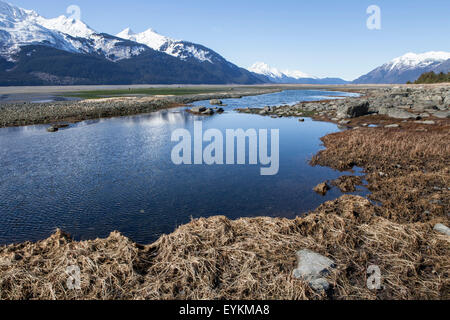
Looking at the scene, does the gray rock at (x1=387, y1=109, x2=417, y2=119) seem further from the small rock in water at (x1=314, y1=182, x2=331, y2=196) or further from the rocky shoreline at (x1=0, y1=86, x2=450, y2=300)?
the rocky shoreline at (x1=0, y1=86, x2=450, y2=300)

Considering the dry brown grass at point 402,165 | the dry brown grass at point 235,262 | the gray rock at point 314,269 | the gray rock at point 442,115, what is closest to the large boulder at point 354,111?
the gray rock at point 442,115

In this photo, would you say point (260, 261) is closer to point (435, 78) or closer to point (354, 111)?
point (354, 111)

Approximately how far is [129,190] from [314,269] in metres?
12.5

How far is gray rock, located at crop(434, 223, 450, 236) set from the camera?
9398 mm

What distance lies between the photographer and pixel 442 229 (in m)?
9.65

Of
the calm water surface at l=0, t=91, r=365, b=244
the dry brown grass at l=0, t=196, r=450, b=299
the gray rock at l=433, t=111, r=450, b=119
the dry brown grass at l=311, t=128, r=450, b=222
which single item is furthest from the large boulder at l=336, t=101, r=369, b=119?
the dry brown grass at l=0, t=196, r=450, b=299

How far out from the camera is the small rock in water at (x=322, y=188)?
15.6 metres

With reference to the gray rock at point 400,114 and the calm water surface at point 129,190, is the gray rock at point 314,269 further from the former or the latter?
the gray rock at point 400,114

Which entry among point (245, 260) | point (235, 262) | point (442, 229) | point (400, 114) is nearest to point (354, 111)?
point (400, 114)

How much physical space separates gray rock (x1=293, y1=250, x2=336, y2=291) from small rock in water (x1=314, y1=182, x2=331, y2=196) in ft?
26.5

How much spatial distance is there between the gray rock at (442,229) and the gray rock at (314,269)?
205 inches

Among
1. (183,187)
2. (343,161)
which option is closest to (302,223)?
(183,187)

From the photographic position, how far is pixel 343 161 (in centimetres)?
2066
